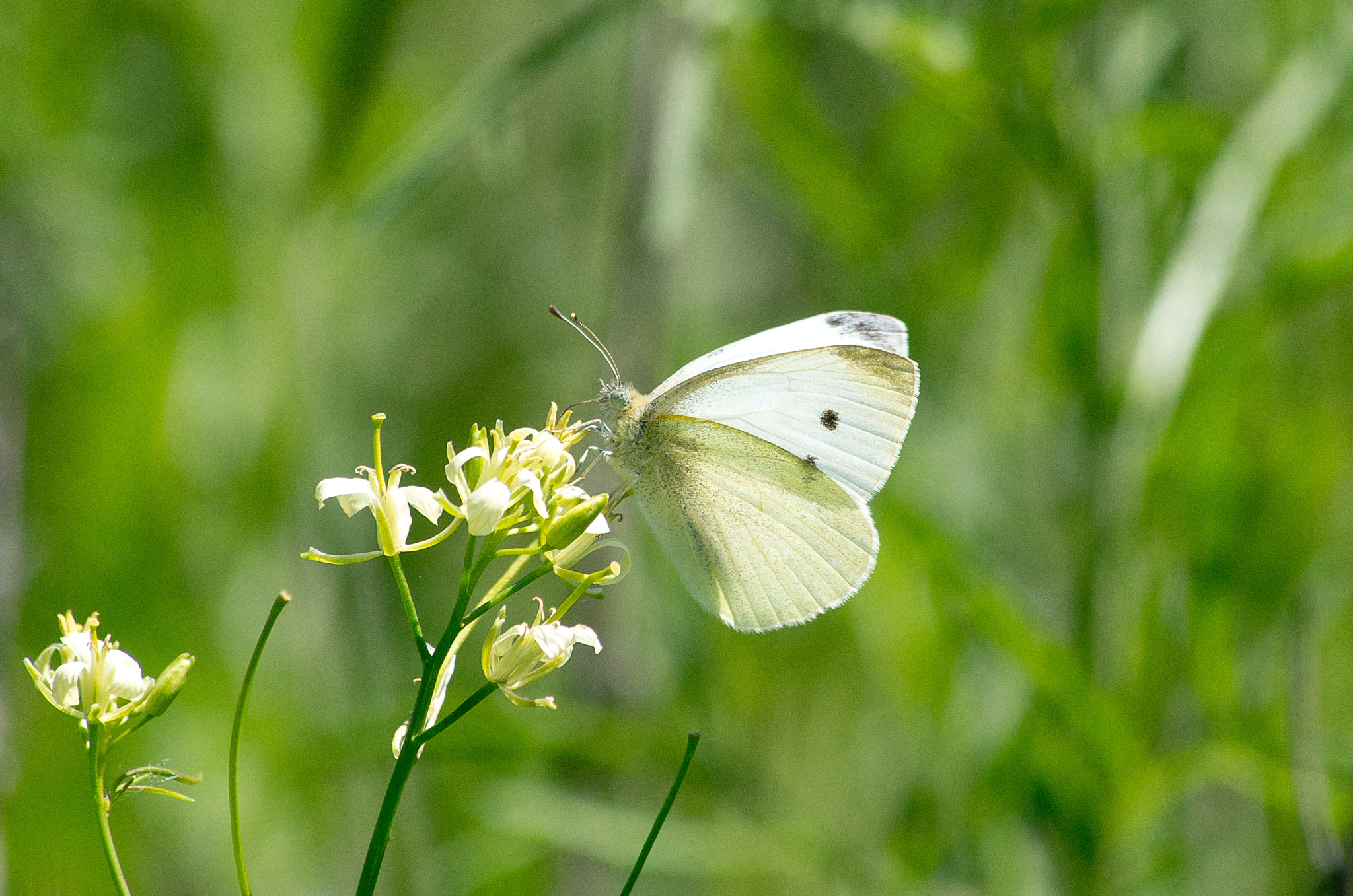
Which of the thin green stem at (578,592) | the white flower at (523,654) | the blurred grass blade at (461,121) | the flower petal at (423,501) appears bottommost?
the white flower at (523,654)

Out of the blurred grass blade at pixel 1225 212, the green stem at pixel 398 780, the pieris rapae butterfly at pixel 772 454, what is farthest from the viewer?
the pieris rapae butterfly at pixel 772 454

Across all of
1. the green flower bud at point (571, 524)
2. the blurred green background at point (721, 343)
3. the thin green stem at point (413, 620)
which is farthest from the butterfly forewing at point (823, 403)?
the thin green stem at point (413, 620)

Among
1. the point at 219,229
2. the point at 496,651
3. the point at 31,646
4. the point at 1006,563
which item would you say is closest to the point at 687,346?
the point at 1006,563

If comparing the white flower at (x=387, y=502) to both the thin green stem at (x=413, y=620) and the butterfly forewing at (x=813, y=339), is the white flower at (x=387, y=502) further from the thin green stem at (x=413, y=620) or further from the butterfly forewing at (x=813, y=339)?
the butterfly forewing at (x=813, y=339)

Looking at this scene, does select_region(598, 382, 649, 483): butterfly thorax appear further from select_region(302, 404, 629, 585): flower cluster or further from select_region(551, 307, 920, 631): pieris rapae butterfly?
select_region(302, 404, 629, 585): flower cluster

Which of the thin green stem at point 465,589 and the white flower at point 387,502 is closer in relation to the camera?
the thin green stem at point 465,589

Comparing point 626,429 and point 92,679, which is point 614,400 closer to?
point 626,429

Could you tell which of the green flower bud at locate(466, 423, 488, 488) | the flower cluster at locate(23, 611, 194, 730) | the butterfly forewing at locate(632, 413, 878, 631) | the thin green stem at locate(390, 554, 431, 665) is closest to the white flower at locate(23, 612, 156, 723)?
the flower cluster at locate(23, 611, 194, 730)
